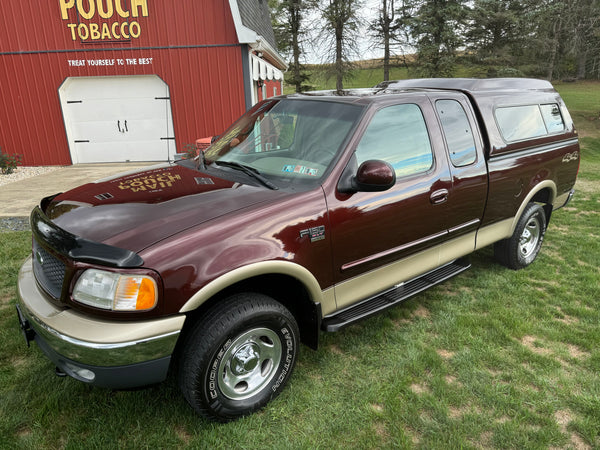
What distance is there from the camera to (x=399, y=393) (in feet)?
8.96

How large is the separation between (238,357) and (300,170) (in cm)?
130

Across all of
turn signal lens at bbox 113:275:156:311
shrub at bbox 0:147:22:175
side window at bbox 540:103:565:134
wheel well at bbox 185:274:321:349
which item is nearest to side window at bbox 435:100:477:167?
side window at bbox 540:103:565:134

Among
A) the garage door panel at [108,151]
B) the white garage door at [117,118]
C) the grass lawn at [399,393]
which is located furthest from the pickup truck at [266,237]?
the garage door panel at [108,151]

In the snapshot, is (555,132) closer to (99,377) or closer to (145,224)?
(145,224)

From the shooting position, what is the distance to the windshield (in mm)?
2859

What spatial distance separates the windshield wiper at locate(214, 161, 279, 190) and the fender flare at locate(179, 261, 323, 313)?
0.58m

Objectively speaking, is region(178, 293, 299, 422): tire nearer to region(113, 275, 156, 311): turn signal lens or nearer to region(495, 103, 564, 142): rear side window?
region(113, 275, 156, 311): turn signal lens

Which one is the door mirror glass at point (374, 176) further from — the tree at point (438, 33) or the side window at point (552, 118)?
the tree at point (438, 33)

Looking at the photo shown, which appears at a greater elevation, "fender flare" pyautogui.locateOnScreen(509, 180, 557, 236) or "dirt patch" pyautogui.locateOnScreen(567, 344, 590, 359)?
"fender flare" pyautogui.locateOnScreen(509, 180, 557, 236)

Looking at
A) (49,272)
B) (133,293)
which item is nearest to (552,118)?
(133,293)

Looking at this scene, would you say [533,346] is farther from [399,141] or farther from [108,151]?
[108,151]

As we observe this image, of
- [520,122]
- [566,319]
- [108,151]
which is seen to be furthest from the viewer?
[108,151]

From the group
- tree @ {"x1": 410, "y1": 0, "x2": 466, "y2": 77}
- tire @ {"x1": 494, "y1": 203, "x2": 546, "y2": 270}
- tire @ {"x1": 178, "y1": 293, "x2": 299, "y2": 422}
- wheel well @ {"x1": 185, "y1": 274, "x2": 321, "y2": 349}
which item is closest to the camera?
tire @ {"x1": 178, "y1": 293, "x2": 299, "y2": 422}

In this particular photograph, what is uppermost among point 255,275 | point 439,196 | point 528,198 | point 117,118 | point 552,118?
point 552,118
